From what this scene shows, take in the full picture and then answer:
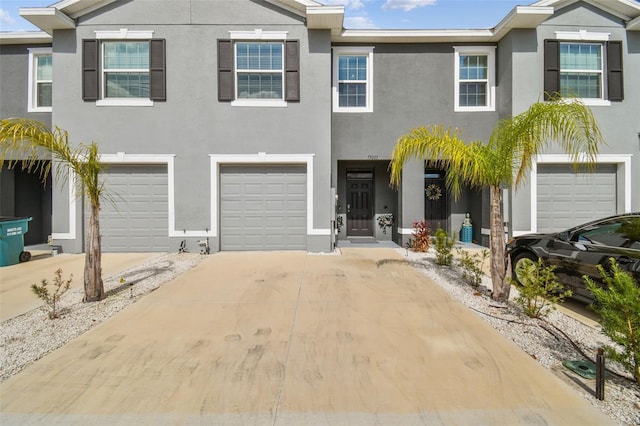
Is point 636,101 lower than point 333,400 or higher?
higher

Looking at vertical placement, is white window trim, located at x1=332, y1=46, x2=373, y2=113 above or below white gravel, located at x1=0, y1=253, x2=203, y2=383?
above

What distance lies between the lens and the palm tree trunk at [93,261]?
17.9ft

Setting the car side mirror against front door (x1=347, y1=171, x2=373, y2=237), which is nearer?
the car side mirror

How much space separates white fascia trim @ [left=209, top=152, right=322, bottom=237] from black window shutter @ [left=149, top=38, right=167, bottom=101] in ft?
7.56

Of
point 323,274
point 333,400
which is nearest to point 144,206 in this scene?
point 323,274

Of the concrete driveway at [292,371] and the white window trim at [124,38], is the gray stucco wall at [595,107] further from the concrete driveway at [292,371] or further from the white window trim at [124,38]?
the white window trim at [124,38]

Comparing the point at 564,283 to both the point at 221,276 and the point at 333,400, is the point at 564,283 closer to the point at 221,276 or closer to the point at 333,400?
the point at 333,400

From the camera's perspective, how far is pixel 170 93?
9773 mm

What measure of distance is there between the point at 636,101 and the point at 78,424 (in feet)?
48.3

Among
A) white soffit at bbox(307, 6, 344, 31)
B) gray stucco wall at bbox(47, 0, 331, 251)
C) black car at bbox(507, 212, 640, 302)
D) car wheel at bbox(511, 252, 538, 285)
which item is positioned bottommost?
car wheel at bbox(511, 252, 538, 285)

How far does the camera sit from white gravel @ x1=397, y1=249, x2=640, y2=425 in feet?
9.89

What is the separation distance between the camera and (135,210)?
10.0 m

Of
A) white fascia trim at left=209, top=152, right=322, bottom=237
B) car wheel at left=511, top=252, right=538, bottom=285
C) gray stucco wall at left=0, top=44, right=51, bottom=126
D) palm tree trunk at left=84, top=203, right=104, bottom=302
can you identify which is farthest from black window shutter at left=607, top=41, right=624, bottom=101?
gray stucco wall at left=0, top=44, right=51, bottom=126

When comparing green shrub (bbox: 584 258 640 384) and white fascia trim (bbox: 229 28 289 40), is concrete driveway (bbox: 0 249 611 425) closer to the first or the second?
green shrub (bbox: 584 258 640 384)
